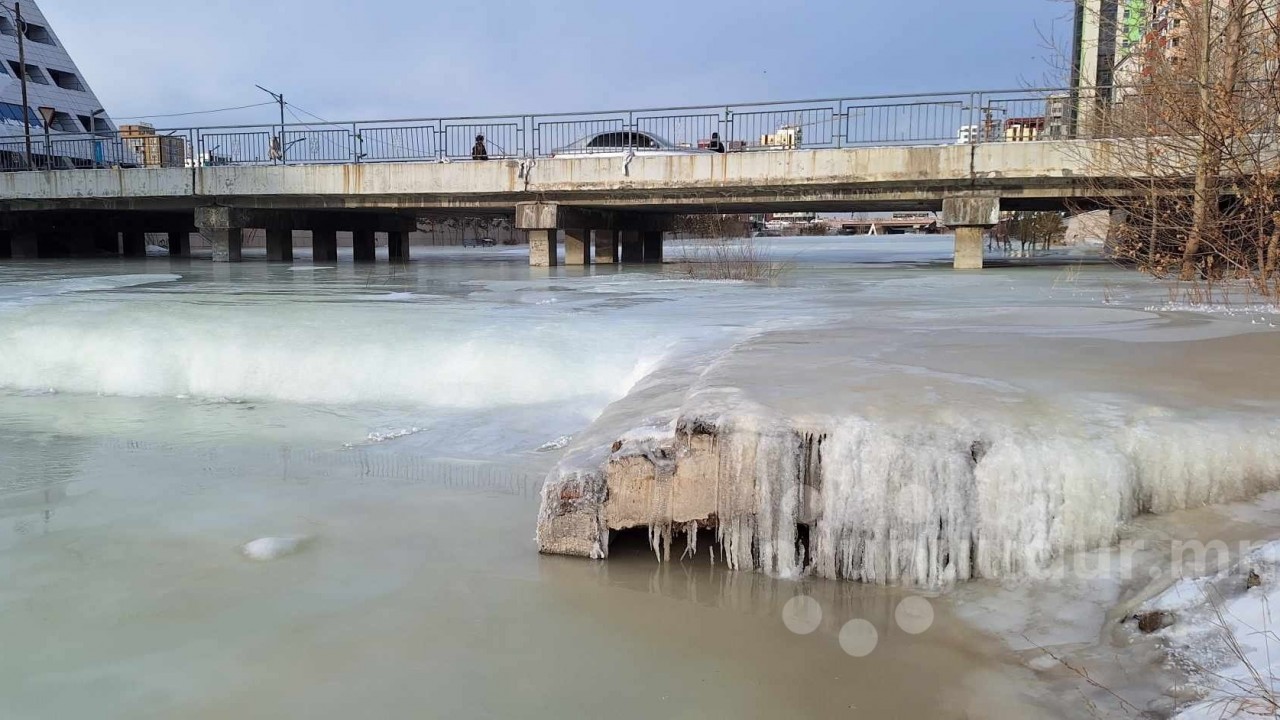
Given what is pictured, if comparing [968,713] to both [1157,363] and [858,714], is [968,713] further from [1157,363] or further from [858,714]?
[1157,363]

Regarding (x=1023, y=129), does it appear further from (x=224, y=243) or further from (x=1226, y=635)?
(x=224, y=243)

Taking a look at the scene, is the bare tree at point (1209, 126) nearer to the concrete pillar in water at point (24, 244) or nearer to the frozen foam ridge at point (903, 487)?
the frozen foam ridge at point (903, 487)

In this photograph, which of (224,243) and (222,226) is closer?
(222,226)

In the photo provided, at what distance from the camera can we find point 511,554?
4301 mm

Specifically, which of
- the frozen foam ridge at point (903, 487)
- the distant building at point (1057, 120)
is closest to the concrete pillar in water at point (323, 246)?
the distant building at point (1057, 120)

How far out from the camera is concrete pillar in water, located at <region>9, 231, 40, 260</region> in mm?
28531

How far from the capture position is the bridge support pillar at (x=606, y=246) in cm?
2538

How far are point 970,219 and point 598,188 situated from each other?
7.84m

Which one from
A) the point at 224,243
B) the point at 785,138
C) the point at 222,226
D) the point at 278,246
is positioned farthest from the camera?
the point at 278,246

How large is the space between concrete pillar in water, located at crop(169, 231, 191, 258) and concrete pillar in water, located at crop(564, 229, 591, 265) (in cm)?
1750

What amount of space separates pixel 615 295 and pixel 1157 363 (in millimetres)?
7722

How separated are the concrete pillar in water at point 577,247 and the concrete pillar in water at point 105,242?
19283 millimetres

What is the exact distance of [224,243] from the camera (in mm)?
23453

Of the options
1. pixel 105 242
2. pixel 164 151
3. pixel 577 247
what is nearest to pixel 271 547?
pixel 577 247
